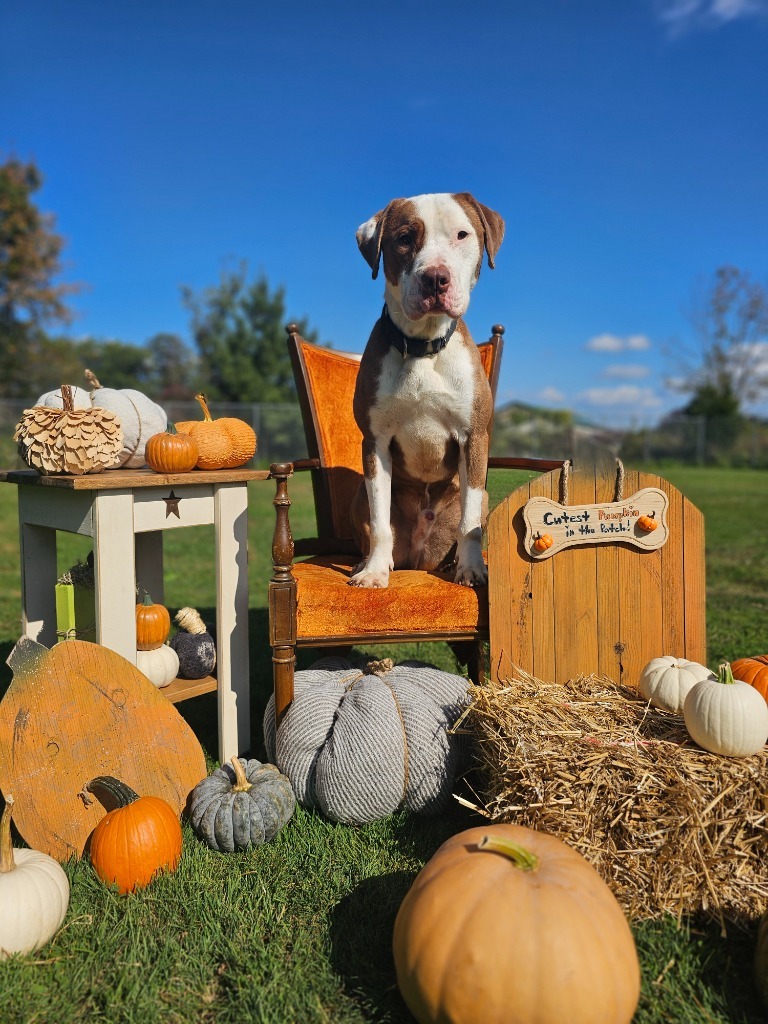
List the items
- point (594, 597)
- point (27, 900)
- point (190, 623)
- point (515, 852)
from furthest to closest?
point (190, 623) < point (594, 597) < point (27, 900) < point (515, 852)

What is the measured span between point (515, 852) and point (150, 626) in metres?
2.01

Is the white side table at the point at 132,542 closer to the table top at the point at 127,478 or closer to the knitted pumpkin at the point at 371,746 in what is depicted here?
the table top at the point at 127,478

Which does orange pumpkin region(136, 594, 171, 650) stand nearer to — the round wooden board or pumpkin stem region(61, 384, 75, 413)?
the round wooden board

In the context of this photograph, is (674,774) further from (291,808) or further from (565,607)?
(291,808)

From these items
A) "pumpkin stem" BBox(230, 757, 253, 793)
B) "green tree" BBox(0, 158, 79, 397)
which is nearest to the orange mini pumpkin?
"pumpkin stem" BBox(230, 757, 253, 793)

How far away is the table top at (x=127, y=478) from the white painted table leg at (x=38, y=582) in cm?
32

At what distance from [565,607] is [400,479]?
991mm

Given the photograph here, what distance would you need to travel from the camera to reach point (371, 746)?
113 inches

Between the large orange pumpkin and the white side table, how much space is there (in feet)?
5.38

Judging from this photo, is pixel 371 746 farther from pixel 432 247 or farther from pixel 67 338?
pixel 67 338

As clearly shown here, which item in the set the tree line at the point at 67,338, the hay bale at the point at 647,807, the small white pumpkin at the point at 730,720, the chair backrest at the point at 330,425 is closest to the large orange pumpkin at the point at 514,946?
the hay bale at the point at 647,807

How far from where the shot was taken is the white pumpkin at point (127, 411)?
3.23 meters

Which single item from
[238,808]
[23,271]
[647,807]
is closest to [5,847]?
[238,808]

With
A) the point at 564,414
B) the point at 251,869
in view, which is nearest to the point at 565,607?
the point at 251,869
